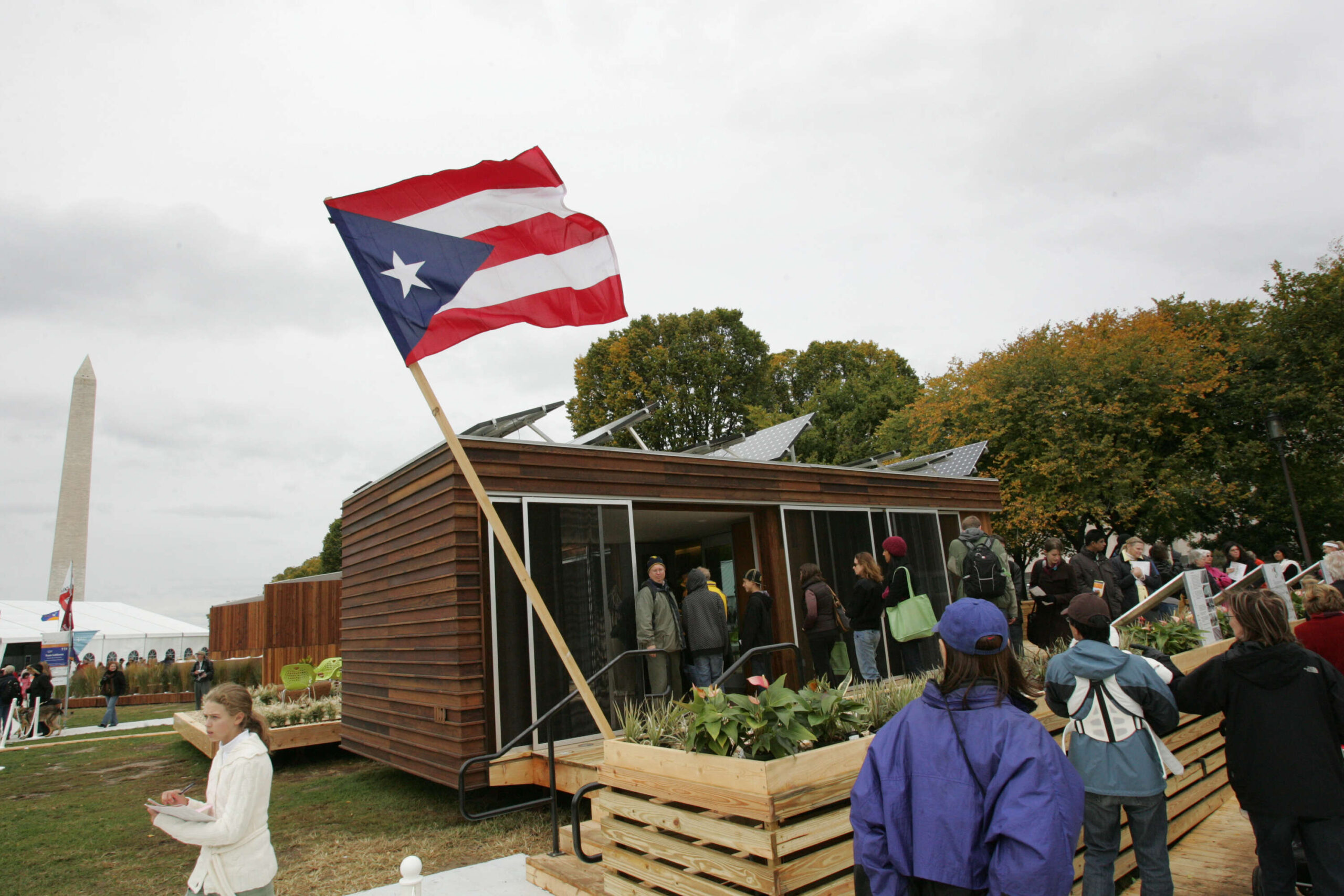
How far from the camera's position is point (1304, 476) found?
2141cm

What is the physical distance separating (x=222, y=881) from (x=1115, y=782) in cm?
358

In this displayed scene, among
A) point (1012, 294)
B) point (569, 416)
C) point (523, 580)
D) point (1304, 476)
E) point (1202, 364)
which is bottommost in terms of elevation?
point (523, 580)

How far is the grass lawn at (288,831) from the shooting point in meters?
5.60

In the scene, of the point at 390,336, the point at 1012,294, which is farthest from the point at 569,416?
the point at 390,336

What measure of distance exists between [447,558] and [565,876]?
9.68 feet

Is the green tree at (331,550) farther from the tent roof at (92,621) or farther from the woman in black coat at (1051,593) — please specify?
the woman in black coat at (1051,593)

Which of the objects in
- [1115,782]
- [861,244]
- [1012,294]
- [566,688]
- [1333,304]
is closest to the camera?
[1115,782]

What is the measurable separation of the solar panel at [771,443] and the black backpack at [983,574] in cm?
340

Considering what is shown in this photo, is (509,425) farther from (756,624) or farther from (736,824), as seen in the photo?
(736,824)

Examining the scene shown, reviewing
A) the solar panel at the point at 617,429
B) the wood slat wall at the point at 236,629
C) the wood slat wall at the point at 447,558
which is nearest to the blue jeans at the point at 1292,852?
the wood slat wall at the point at 447,558

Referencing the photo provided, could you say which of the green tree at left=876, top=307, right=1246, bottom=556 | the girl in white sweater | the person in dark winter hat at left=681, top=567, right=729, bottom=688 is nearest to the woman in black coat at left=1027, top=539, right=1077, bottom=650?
the person in dark winter hat at left=681, top=567, right=729, bottom=688

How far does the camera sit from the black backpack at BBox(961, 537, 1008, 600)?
266 inches

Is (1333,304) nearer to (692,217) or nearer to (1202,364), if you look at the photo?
(1202,364)

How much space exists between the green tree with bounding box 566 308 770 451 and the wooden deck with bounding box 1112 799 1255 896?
20.8 m
